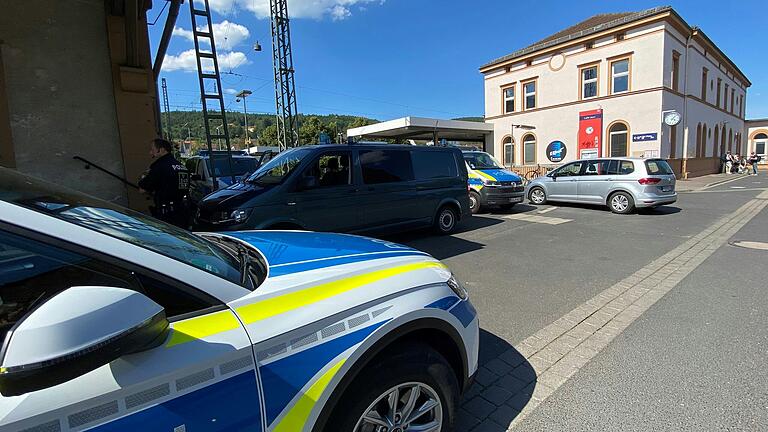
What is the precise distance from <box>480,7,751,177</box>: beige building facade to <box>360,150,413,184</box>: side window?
20463 mm

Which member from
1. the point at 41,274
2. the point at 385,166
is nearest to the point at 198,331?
the point at 41,274

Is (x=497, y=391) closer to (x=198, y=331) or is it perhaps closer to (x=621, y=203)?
(x=198, y=331)

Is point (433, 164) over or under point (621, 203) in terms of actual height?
over

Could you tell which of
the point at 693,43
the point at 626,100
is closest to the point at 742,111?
the point at 693,43

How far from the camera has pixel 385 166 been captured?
712cm

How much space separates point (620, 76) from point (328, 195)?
23983 mm

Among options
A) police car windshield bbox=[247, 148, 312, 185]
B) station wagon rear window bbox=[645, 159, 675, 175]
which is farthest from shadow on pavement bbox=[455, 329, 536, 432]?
station wagon rear window bbox=[645, 159, 675, 175]

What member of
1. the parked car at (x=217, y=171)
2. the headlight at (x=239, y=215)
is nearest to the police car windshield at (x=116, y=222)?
the headlight at (x=239, y=215)

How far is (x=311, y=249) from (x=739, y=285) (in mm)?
5447

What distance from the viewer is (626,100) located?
22938 millimetres

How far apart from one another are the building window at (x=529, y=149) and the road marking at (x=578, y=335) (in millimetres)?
23300

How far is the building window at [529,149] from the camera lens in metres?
28.1

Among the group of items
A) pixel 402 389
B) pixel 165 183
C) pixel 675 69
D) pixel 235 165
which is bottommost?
pixel 402 389

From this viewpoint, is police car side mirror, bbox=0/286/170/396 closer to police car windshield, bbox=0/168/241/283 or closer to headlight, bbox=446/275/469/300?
police car windshield, bbox=0/168/241/283
